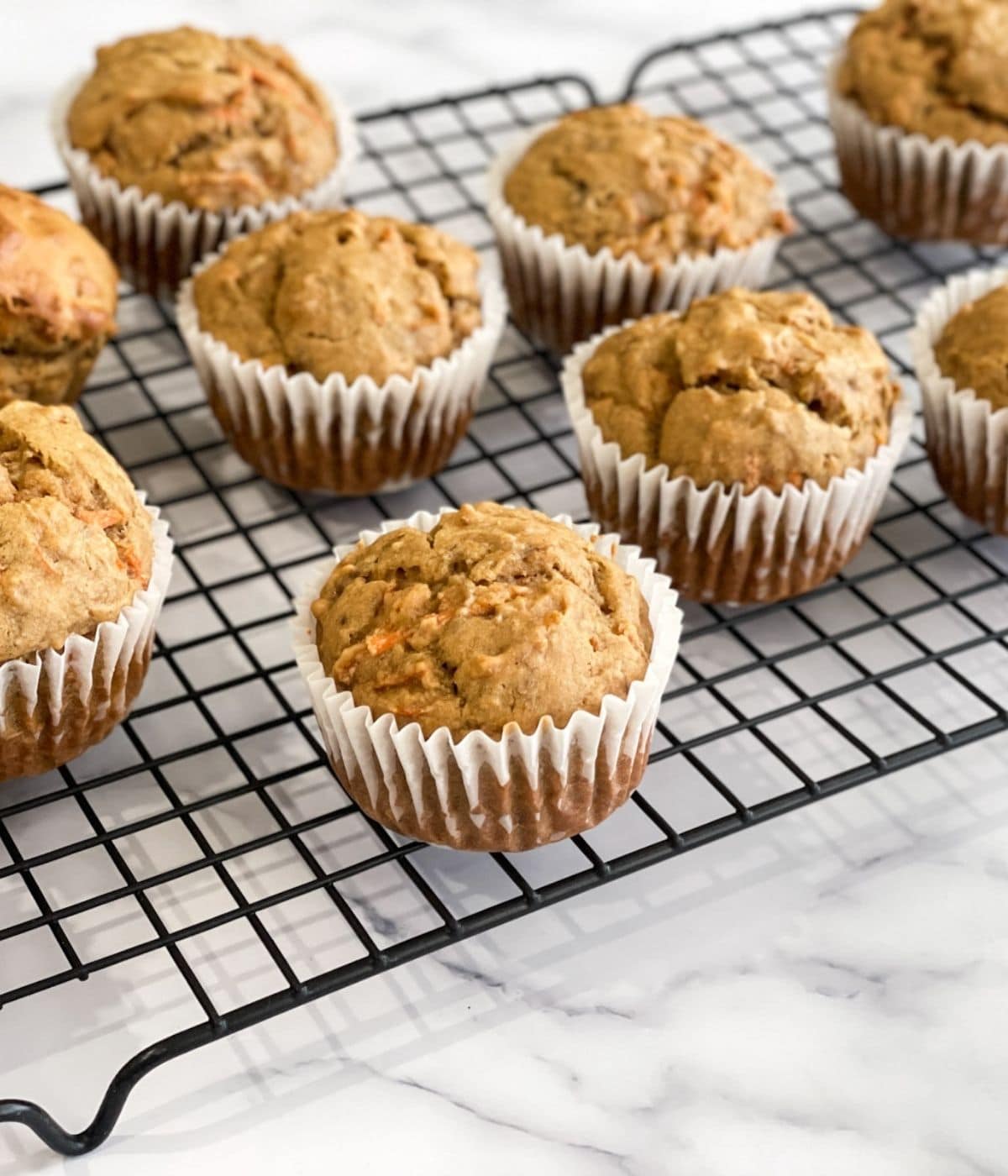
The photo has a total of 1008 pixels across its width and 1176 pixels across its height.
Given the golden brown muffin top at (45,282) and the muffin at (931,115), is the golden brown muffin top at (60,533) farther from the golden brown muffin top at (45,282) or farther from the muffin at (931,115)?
the muffin at (931,115)

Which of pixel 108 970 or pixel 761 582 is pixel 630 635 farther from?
pixel 108 970

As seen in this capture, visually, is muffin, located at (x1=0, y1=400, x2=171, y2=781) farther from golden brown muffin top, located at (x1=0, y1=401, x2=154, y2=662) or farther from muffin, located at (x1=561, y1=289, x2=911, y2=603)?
muffin, located at (x1=561, y1=289, x2=911, y2=603)

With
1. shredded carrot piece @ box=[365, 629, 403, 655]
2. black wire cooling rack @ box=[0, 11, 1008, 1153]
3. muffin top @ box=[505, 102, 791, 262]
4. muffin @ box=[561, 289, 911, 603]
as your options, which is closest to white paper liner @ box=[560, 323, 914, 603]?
muffin @ box=[561, 289, 911, 603]

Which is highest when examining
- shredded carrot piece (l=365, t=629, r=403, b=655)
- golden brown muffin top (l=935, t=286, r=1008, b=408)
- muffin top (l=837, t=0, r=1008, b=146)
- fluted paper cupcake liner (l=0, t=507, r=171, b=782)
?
muffin top (l=837, t=0, r=1008, b=146)

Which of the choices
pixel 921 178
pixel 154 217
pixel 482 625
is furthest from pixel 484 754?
pixel 921 178

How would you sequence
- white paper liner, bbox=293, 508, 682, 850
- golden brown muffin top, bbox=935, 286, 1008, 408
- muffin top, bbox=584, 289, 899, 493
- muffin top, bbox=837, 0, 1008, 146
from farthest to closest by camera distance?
muffin top, bbox=837, 0, 1008, 146, golden brown muffin top, bbox=935, 286, 1008, 408, muffin top, bbox=584, 289, 899, 493, white paper liner, bbox=293, 508, 682, 850

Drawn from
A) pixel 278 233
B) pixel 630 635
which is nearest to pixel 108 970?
pixel 630 635

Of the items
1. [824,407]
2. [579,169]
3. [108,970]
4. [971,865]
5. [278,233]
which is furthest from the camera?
[579,169]
